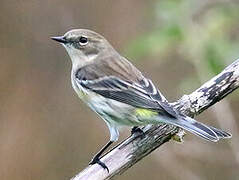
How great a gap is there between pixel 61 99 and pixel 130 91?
3.40m

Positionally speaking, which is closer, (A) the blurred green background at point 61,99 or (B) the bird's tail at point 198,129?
(B) the bird's tail at point 198,129

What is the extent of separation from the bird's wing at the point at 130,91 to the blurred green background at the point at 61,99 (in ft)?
7.95

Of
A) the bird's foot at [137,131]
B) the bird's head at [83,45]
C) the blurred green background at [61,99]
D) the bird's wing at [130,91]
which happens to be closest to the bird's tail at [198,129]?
the bird's wing at [130,91]

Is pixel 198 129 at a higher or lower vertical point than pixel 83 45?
lower

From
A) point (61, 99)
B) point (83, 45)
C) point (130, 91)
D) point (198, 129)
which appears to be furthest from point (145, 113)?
point (61, 99)

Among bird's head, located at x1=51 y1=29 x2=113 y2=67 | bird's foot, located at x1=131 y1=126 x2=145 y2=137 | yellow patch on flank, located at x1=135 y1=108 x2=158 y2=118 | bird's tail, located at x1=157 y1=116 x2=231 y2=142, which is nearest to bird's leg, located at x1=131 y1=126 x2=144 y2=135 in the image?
bird's foot, located at x1=131 y1=126 x2=145 y2=137

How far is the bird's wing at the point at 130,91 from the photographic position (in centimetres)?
550

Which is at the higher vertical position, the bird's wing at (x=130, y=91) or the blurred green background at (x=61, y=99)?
the bird's wing at (x=130, y=91)

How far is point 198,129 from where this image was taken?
5.21 metres

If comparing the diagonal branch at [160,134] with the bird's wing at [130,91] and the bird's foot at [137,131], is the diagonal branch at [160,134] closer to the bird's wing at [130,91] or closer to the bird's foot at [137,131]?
the bird's foot at [137,131]

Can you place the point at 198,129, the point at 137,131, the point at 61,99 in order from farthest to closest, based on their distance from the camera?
the point at 61,99
the point at 137,131
the point at 198,129

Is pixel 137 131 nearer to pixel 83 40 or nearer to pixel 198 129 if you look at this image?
pixel 198 129

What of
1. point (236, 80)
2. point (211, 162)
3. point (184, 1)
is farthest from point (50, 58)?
point (236, 80)

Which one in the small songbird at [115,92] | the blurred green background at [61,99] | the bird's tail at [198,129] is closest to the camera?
the bird's tail at [198,129]
